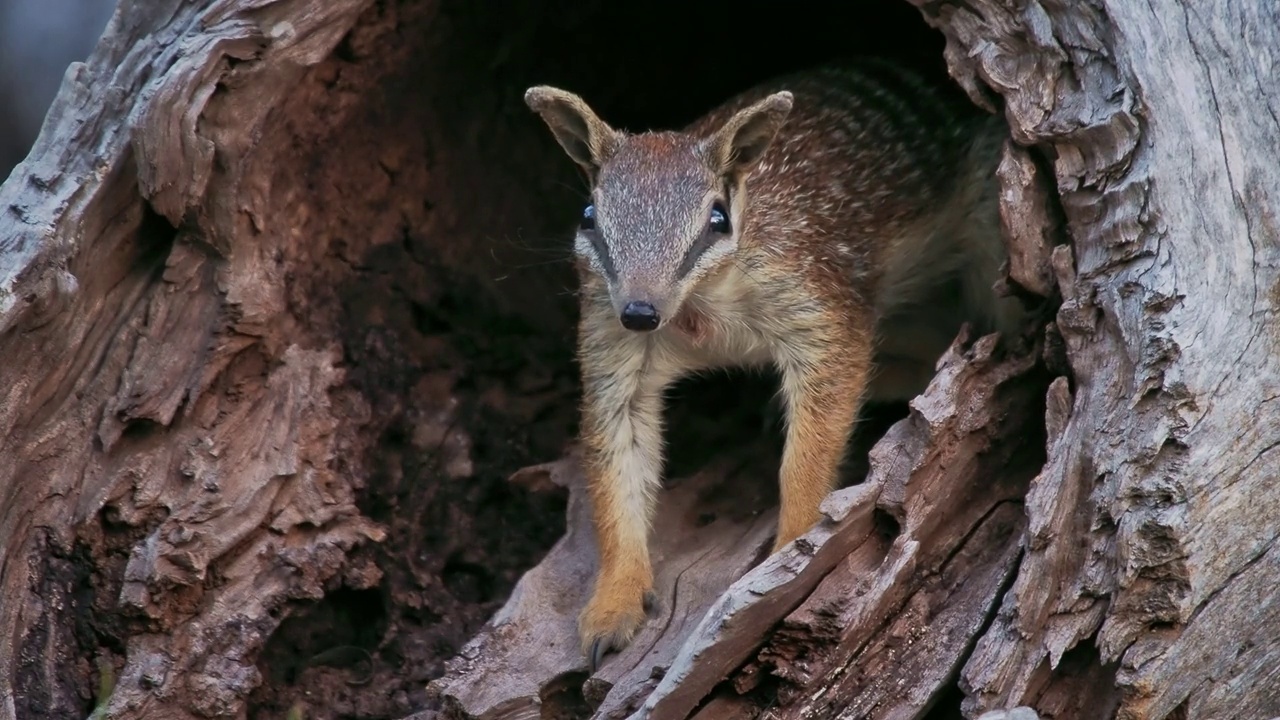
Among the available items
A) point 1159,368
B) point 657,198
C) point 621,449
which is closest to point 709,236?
point 657,198

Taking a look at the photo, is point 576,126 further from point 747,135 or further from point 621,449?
point 621,449

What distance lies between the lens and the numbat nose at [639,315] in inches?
201

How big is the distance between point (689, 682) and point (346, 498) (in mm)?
2269

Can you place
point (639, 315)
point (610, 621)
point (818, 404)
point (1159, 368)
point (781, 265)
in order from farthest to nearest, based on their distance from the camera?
point (781, 265) < point (818, 404) < point (610, 621) < point (639, 315) < point (1159, 368)

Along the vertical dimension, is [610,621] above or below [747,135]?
below

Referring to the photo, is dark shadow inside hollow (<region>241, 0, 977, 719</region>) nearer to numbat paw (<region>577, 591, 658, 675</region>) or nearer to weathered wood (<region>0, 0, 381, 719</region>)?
weathered wood (<region>0, 0, 381, 719</region>)

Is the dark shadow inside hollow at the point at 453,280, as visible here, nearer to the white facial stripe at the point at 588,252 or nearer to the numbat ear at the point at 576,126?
the numbat ear at the point at 576,126

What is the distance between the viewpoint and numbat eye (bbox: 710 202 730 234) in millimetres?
5719

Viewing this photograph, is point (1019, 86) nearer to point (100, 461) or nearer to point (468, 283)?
point (468, 283)

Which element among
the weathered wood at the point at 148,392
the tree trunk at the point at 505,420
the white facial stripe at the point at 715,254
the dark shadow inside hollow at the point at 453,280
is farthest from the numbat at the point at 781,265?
the weathered wood at the point at 148,392

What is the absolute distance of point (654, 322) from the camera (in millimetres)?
5129

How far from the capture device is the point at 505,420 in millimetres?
7168

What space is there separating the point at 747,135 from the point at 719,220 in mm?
399

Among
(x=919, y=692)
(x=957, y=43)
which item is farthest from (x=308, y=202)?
(x=919, y=692)
